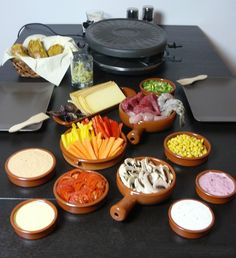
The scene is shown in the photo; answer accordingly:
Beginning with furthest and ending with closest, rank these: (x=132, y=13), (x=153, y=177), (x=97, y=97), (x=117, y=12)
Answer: (x=117, y=12)
(x=132, y=13)
(x=97, y=97)
(x=153, y=177)

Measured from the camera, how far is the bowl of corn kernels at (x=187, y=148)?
89cm

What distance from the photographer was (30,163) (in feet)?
2.82

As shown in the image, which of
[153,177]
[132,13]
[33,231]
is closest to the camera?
[33,231]

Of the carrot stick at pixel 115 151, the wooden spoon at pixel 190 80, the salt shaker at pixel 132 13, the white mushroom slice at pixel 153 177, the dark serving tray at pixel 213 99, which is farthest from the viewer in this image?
the salt shaker at pixel 132 13

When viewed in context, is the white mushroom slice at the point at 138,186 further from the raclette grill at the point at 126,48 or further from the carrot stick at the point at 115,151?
the raclette grill at the point at 126,48

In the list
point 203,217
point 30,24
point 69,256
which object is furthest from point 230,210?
point 30,24

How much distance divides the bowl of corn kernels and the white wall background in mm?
925

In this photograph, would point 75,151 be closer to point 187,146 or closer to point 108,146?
point 108,146

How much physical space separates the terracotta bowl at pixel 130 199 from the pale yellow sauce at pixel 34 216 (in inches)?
5.0

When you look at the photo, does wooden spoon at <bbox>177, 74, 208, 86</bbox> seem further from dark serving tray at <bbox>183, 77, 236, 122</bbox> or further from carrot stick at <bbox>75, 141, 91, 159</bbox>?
carrot stick at <bbox>75, 141, 91, 159</bbox>

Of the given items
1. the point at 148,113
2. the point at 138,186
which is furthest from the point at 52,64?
the point at 138,186

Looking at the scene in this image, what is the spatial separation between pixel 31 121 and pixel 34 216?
0.34m

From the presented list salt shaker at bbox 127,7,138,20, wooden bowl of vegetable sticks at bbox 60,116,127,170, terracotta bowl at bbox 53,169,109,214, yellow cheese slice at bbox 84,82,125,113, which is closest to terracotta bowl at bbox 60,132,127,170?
wooden bowl of vegetable sticks at bbox 60,116,127,170

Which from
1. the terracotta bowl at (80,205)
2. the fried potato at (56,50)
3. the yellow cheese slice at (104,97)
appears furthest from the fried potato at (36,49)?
the terracotta bowl at (80,205)
